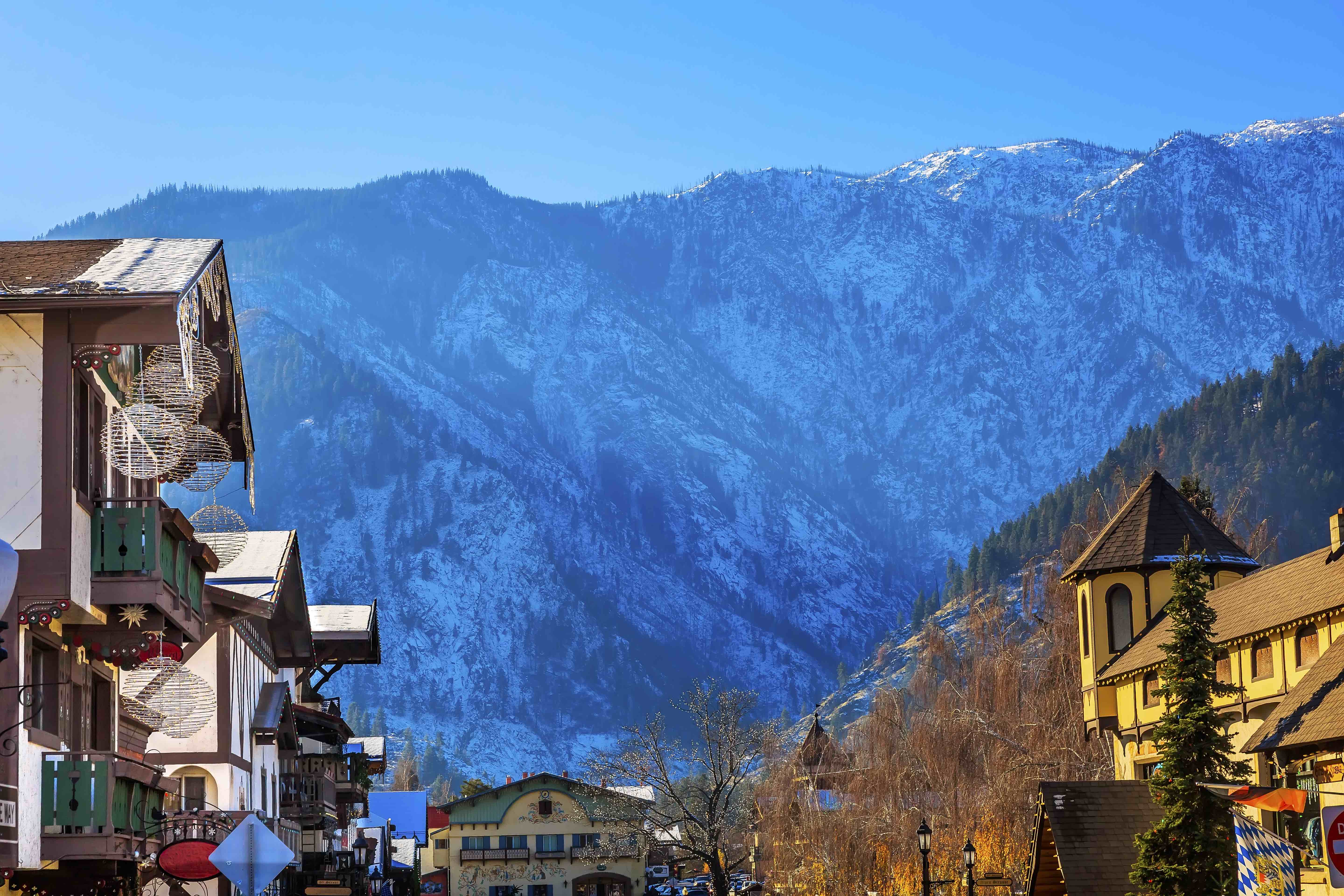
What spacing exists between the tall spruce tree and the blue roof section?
364ft

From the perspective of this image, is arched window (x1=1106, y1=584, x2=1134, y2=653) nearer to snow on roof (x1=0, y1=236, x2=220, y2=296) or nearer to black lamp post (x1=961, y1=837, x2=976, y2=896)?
black lamp post (x1=961, y1=837, x2=976, y2=896)

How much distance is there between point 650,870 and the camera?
159 meters

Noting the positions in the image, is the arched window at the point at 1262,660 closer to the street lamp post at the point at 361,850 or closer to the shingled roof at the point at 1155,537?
the shingled roof at the point at 1155,537

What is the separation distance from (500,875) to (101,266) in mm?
119030

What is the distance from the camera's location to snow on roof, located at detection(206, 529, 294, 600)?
44312 mm

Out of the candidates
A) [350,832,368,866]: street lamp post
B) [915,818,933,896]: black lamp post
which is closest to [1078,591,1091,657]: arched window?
[915,818,933,896]: black lamp post

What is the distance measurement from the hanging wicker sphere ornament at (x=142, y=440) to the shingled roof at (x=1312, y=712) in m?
22.3

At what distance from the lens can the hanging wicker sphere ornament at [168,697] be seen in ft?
94.4

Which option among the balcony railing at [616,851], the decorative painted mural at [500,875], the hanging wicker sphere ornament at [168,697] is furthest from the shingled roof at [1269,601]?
the decorative painted mural at [500,875]

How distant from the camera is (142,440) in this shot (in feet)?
80.8

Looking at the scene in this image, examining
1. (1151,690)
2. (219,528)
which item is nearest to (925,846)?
(1151,690)

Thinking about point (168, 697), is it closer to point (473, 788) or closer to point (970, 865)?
point (970, 865)

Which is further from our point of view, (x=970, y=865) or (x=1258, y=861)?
(x=970, y=865)

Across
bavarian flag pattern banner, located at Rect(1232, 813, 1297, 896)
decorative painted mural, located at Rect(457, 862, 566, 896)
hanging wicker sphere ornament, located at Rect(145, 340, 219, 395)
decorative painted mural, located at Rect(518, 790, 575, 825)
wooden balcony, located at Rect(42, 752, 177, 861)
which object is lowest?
decorative painted mural, located at Rect(457, 862, 566, 896)
